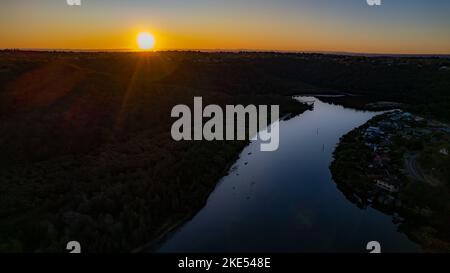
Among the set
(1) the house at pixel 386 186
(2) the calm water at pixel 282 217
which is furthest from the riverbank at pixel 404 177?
(2) the calm water at pixel 282 217

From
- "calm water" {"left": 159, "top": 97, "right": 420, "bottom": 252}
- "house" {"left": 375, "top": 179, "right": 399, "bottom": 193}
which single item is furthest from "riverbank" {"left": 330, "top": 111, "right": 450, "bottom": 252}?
"calm water" {"left": 159, "top": 97, "right": 420, "bottom": 252}

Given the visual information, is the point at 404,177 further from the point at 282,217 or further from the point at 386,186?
the point at 282,217

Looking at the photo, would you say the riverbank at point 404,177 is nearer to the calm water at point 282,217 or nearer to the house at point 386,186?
the house at point 386,186

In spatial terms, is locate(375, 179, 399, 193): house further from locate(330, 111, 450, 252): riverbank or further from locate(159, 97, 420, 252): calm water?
locate(159, 97, 420, 252): calm water

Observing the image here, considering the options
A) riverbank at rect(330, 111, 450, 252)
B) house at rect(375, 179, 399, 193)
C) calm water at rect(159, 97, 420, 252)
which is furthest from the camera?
house at rect(375, 179, 399, 193)

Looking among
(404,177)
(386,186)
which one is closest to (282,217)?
(386,186)

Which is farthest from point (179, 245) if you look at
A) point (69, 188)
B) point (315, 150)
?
point (315, 150)

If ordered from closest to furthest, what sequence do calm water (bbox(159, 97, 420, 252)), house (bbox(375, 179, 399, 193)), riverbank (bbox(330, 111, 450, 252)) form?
calm water (bbox(159, 97, 420, 252))
riverbank (bbox(330, 111, 450, 252))
house (bbox(375, 179, 399, 193))
